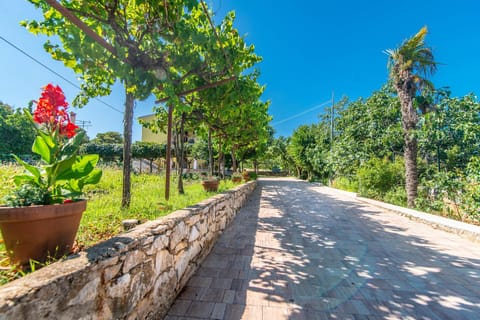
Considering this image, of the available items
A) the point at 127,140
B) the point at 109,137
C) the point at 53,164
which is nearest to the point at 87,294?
the point at 53,164

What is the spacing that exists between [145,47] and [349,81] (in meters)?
18.2

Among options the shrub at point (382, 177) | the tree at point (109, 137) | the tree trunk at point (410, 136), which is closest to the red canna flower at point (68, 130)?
the tree trunk at point (410, 136)

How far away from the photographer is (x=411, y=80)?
283 inches

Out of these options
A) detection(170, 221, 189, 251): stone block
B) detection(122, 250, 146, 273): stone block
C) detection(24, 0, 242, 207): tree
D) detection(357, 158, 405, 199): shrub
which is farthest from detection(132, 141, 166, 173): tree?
detection(122, 250, 146, 273): stone block

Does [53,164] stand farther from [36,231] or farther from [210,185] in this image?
[210,185]

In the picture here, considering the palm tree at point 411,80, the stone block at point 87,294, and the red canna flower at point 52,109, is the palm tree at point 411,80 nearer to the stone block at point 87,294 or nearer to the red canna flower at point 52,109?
the stone block at point 87,294

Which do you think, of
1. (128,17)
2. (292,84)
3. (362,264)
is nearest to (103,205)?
(128,17)

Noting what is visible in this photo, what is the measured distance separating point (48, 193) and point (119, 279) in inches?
31.2

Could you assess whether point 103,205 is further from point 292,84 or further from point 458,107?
point 292,84

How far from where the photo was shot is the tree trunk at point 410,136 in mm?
6961

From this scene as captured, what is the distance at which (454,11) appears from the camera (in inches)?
330

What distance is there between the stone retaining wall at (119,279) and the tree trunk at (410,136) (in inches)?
306

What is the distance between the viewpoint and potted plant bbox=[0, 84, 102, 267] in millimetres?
1210

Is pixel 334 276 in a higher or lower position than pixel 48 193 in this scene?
lower
